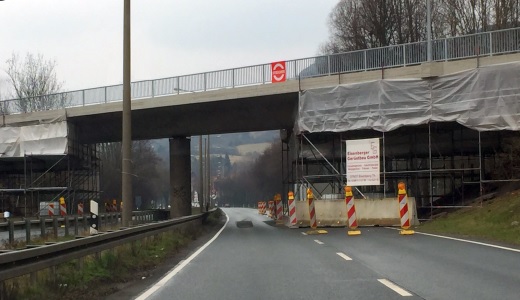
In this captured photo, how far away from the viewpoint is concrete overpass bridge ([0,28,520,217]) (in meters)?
26.7

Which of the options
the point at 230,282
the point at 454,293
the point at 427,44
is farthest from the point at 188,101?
the point at 454,293

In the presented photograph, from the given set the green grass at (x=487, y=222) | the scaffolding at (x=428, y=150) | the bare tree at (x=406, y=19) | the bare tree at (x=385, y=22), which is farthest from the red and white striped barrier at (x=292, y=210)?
the bare tree at (x=385, y=22)

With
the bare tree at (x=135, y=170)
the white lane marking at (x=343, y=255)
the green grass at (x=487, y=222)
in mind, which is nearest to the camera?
the white lane marking at (x=343, y=255)

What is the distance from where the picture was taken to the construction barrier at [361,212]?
80.9ft

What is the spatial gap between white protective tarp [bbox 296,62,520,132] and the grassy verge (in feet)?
46.7

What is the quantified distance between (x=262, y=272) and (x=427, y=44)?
19.3 m

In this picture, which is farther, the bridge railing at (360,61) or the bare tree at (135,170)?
the bare tree at (135,170)

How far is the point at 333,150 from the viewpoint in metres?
31.7

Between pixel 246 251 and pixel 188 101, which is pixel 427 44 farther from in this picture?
pixel 246 251

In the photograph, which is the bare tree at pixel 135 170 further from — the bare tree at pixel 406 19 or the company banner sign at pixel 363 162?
the company banner sign at pixel 363 162

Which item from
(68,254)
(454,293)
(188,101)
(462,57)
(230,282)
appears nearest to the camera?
(454,293)

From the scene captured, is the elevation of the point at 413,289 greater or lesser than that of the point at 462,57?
lesser

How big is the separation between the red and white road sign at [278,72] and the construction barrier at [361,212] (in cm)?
657

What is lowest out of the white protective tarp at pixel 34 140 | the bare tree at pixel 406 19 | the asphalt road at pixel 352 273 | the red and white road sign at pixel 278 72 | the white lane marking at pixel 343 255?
the white lane marking at pixel 343 255
